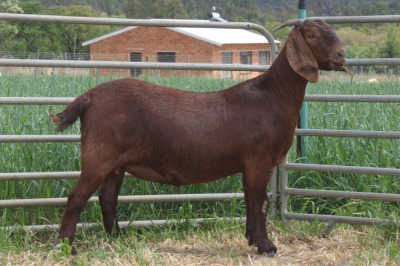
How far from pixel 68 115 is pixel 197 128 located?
88 centimetres

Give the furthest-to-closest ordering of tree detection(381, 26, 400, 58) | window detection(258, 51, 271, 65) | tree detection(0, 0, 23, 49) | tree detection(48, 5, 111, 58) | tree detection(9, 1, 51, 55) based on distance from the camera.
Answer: tree detection(9, 1, 51, 55) → tree detection(48, 5, 111, 58) → tree detection(0, 0, 23, 49) → tree detection(381, 26, 400, 58) → window detection(258, 51, 271, 65)

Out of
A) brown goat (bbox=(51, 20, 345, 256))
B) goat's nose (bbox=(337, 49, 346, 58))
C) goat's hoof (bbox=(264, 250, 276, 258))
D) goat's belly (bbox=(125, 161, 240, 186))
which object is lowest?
goat's hoof (bbox=(264, 250, 276, 258))

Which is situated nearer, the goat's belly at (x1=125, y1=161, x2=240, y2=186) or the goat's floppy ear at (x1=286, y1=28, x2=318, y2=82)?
the goat's floppy ear at (x1=286, y1=28, x2=318, y2=82)

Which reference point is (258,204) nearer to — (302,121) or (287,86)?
(287,86)

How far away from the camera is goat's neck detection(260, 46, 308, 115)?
5305mm

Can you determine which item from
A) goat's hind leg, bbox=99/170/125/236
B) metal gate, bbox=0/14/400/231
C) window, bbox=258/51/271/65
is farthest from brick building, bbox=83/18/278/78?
goat's hind leg, bbox=99/170/125/236

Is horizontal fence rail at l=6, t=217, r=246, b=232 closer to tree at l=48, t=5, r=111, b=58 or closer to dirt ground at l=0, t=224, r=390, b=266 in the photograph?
dirt ground at l=0, t=224, r=390, b=266

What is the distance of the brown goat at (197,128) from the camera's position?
16.9 ft

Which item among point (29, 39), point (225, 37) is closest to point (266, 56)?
point (225, 37)

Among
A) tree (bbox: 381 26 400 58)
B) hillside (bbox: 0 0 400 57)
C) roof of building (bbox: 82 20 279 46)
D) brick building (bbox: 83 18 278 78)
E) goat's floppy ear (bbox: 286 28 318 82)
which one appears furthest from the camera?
hillside (bbox: 0 0 400 57)

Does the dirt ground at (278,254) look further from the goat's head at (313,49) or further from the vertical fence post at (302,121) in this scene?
the goat's head at (313,49)

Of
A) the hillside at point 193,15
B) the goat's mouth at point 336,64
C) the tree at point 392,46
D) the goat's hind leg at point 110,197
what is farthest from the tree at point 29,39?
the goat's mouth at point 336,64

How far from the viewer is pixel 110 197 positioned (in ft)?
18.3

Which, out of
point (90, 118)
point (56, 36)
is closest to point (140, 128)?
point (90, 118)
